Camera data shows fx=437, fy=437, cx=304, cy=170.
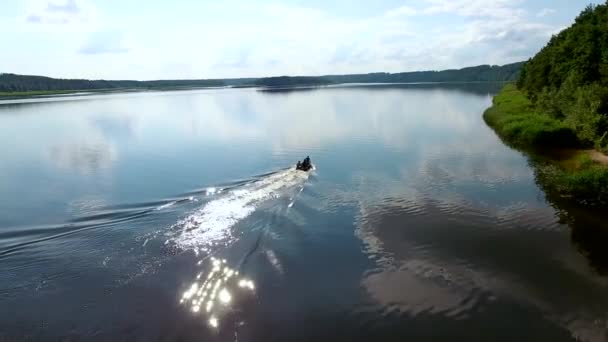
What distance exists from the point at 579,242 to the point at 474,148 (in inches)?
820

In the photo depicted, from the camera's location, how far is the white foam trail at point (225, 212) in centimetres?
1917

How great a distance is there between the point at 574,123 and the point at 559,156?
142 inches

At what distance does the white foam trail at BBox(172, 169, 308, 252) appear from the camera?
1917cm

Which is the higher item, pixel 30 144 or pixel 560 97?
pixel 560 97

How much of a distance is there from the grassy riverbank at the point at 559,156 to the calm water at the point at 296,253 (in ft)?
5.16

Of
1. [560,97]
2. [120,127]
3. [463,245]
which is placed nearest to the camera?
[463,245]

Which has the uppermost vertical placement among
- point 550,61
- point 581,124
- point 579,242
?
point 550,61

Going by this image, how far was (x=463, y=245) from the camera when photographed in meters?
18.3

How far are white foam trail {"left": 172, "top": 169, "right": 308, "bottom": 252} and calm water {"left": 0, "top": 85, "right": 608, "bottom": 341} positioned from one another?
0.12 meters

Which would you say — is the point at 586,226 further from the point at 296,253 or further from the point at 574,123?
the point at 574,123

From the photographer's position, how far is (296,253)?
1809 centimetres

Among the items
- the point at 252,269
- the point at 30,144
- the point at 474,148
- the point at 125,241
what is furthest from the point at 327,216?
the point at 30,144

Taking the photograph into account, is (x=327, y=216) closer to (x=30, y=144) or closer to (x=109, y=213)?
(x=109, y=213)

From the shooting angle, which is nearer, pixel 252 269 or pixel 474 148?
pixel 252 269
